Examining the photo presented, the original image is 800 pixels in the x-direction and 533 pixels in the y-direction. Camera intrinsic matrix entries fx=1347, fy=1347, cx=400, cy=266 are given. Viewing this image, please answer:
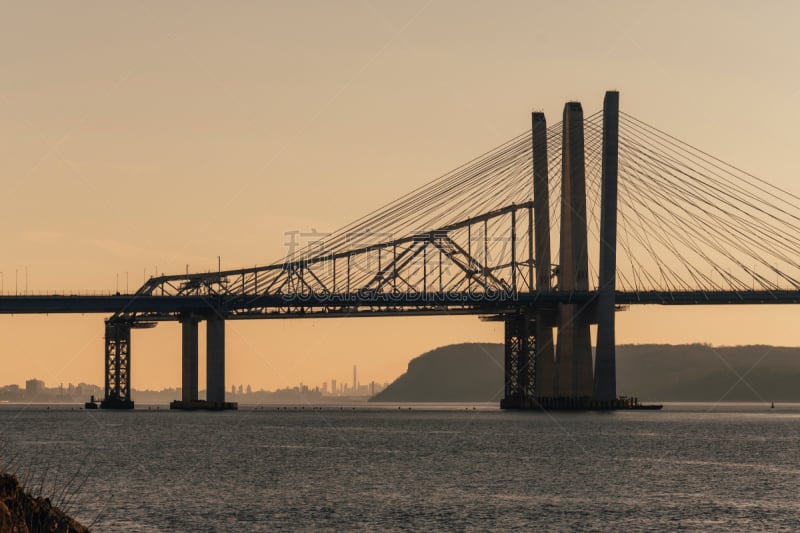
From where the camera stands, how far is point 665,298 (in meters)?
135

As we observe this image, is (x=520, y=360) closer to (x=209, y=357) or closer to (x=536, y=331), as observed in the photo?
(x=536, y=331)

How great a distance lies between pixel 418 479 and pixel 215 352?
301 feet

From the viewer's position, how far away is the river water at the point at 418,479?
45969mm

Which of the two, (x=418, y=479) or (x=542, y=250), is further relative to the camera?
(x=542, y=250)

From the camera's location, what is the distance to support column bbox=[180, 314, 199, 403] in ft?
500

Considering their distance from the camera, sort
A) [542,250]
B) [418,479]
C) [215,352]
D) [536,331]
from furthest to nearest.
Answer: [215,352]
[536,331]
[542,250]
[418,479]

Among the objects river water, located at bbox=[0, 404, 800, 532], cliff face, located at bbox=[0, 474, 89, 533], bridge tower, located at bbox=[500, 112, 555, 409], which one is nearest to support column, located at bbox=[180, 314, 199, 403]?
bridge tower, located at bbox=[500, 112, 555, 409]

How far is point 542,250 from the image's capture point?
143250 millimetres

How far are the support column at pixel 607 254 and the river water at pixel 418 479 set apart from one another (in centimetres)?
2348

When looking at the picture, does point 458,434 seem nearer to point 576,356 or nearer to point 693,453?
point 693,453

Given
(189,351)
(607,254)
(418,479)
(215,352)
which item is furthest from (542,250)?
(418,479)

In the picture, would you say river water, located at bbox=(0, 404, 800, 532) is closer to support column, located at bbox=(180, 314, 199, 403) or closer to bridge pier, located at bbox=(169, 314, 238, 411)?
bridge pier, located at bbox=(169, 314, 238, 411)

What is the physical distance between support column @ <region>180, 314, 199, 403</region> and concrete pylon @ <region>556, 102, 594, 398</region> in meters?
41.9

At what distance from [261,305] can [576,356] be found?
36.0 m
